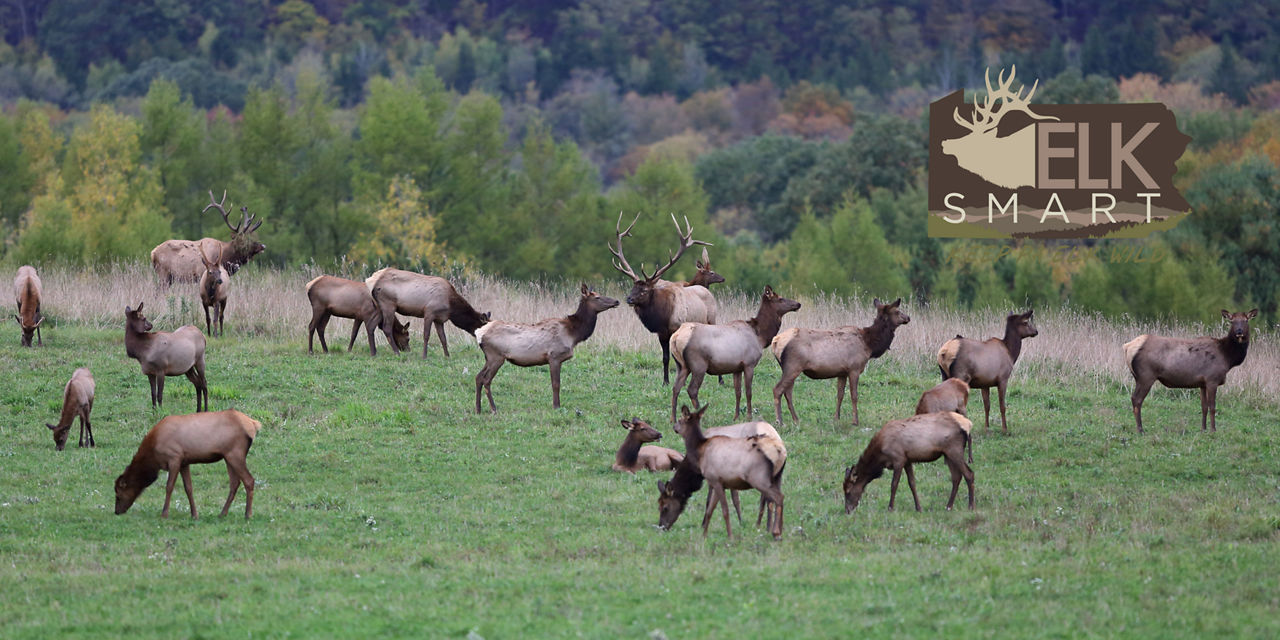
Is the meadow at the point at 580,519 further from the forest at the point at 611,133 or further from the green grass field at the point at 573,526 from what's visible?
the forest at the point at 611,133

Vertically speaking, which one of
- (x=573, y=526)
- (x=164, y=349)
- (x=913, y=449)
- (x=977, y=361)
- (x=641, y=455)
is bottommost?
(x=573, y=526)

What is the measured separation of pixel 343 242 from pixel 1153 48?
6250cm

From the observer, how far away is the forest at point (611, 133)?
41406mm

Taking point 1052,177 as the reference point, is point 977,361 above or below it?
below

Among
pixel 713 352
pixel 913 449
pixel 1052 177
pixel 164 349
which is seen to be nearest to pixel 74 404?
pixel 164 349

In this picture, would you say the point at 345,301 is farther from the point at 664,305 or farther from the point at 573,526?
the point at 573,526

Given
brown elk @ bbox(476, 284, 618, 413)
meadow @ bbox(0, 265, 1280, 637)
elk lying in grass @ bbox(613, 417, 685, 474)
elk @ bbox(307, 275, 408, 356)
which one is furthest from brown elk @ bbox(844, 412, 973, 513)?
elk @ bbox(307, 275, 408, 356)

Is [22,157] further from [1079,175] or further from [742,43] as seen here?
[742,43]

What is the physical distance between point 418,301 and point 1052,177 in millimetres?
36523

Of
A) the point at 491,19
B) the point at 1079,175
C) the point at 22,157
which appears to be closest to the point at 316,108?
the point at 22,157

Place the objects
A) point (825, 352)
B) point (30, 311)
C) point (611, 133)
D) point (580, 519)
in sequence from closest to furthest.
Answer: point (580, 519), point (825, 352), point (30, 311), point (611, 133)

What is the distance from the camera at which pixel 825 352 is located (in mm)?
16219

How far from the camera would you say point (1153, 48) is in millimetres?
93000

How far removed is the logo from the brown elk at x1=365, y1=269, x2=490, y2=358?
31.2m
